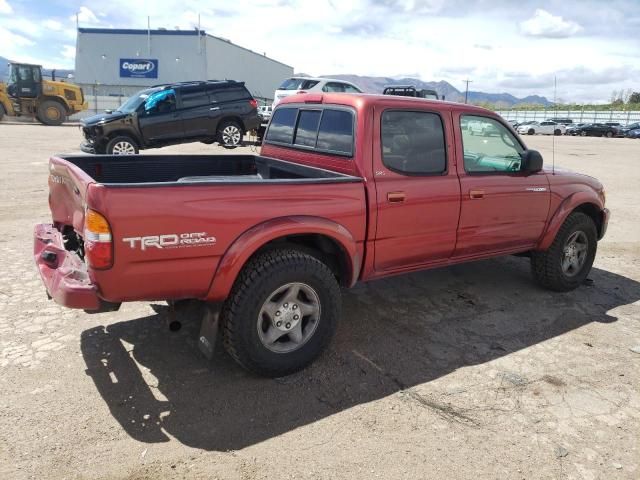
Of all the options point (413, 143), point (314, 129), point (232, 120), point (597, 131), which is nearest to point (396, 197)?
point (413, 143)

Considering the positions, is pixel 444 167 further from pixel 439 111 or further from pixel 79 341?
pixel 79 341

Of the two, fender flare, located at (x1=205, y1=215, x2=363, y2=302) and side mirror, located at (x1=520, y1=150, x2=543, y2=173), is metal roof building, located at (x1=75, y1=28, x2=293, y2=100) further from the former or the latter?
fender flare, located at (x1=205, y1=215, x2=363, y2=302)

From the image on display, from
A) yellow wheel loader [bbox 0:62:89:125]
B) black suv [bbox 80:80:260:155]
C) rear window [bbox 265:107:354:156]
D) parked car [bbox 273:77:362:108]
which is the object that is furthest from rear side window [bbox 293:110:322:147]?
yellow wheel loader [bbox 0:62:89:125]

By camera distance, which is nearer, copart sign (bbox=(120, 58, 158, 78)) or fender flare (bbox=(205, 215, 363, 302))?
fender flare (bbox=(205, 215, 363, 302))

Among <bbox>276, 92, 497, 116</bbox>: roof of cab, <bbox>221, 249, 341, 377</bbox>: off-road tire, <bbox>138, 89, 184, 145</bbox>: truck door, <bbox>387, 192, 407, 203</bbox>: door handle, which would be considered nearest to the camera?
<bbox>221, 249, 341, 377</bbox>: off-road tire

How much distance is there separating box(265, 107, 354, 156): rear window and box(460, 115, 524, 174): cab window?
1.05 metres

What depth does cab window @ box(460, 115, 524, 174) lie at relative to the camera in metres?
4.29

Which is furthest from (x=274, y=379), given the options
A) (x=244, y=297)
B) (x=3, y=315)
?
(x=3, y=315)

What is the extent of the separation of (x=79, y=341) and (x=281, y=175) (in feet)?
6.83

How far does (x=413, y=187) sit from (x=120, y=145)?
10.2m

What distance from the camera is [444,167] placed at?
408 cm

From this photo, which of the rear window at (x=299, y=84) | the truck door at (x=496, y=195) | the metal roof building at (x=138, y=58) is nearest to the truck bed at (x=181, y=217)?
the truck door at (x=496, y=195)

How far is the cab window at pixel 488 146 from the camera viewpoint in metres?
4.29

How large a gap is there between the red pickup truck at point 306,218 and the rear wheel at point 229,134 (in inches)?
370
